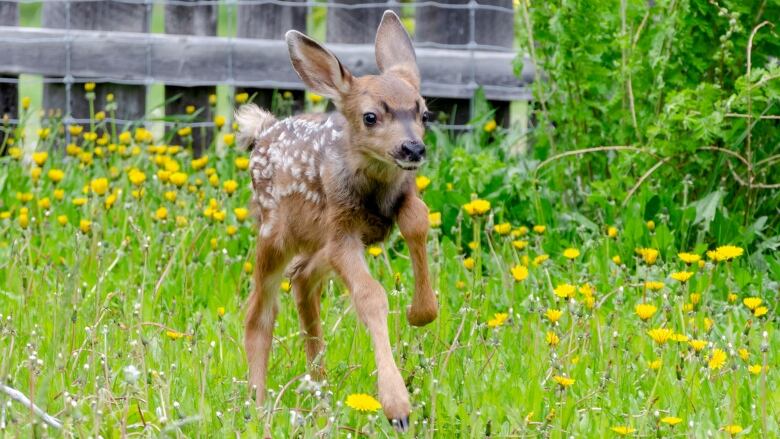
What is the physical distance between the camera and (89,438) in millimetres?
3307

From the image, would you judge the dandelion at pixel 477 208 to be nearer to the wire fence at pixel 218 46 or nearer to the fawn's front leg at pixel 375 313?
the fawn's front leg at pixel 375 313

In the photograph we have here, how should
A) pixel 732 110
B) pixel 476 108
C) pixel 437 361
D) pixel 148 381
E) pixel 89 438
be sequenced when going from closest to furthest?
pixel 89 438 → pixel 148 381 → pixel 437 361 → pixel 732 110 → pixel 476 108

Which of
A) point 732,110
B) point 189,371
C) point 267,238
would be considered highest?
point 732,110

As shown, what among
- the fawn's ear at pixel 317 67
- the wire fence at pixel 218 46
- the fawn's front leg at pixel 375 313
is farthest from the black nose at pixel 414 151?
the wire fence at pixel 218 46

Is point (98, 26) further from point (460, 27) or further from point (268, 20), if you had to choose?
point (460, 27)

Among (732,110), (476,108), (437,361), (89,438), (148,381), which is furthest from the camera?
(476,108)

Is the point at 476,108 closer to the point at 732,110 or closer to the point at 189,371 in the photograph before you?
the point at 732,110

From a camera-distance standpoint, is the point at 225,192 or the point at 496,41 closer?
the point at 225,192

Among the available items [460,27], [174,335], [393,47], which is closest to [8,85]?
[460,27]

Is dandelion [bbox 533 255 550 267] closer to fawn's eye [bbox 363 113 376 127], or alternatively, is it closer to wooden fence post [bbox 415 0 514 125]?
fawn's eye [bbox 363 113 376 127]

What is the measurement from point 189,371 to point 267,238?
0.56 m

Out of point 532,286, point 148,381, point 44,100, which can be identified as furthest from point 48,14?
point 148,381

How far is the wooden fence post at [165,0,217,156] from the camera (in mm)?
8086

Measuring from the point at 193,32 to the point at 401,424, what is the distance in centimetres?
480
